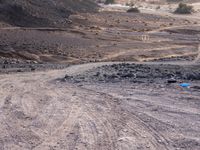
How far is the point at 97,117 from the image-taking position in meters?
10.9

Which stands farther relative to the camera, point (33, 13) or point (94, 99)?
point (33, 13)

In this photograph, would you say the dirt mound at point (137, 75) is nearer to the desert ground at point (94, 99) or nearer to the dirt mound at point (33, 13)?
the desert ground at point (94, 99)

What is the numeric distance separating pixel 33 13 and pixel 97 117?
23.2 m

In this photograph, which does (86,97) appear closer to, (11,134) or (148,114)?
(148,114)

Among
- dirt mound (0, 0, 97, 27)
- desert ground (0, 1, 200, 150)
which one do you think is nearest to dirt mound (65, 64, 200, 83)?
desert ground (0, 1, 200, 150)

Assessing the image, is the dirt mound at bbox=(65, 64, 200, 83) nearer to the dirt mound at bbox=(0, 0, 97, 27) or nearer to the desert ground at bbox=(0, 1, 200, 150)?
the desert ground at bbox=(0, 1, 200, 150)

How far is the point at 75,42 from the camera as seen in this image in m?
27.6

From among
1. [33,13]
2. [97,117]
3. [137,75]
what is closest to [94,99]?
[97,117]

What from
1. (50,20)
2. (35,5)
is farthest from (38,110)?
(35,5)

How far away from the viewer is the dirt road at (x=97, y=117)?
9.27 meters

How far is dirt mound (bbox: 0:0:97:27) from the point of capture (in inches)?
1245

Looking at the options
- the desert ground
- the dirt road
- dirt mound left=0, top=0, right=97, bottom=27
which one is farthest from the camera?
dirt mound left=0, top=0, right=97, bottom=27

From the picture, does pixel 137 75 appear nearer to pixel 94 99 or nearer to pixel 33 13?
pixel 94 99

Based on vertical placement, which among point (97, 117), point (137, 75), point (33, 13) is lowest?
point (97, 117)
